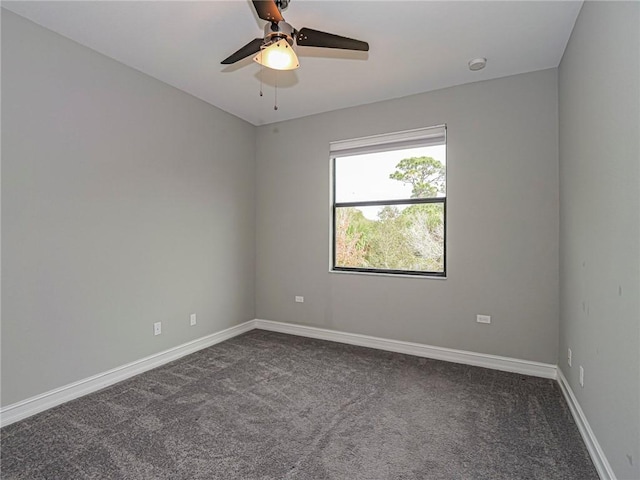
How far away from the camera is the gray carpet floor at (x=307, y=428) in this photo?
1.79 meters

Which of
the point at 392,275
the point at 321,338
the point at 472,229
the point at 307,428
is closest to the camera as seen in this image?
the point at 307,428

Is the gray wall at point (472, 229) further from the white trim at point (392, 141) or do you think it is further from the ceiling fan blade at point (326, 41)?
the ceiling fan blade at point (326, 41)

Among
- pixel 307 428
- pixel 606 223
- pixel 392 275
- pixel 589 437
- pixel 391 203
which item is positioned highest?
pixel 391 203

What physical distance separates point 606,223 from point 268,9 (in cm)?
204

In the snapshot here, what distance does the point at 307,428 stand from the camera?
217 centimetres

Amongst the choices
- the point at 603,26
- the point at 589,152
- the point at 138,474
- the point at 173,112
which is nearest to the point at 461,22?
the point at 603,26

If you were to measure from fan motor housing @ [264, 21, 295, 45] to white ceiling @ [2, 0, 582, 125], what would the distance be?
1.51 feet

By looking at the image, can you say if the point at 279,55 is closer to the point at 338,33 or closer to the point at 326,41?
the point at 326,41

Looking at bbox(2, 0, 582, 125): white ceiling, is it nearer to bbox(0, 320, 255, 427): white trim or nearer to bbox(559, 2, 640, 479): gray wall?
bbox(559, 2, 640, 479): gray wall

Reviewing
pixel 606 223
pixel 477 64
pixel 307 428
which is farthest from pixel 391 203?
pixel 307 428

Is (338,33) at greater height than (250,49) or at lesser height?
greater

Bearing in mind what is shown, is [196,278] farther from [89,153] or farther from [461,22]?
[461,22]

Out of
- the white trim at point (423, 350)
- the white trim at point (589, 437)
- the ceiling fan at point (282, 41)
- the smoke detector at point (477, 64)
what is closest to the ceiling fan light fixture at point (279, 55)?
the ceiling fan at point (282, 41)

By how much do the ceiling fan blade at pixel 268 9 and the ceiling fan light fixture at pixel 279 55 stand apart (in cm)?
11
